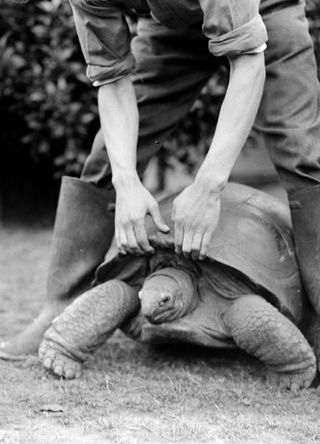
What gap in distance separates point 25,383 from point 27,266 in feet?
8.75

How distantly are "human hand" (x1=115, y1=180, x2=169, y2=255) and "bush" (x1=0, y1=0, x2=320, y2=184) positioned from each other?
3603mm

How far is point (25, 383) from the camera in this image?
355cm

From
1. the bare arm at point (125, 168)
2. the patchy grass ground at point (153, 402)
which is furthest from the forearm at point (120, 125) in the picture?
the patchy grass ground at point (153, 402)

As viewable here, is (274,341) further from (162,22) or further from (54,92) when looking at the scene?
(54,92)

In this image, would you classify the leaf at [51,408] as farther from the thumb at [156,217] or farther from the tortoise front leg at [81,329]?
the thumb at [156,217]

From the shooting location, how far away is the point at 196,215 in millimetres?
3297

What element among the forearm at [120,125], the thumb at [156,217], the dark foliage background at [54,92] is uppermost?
the forearm at [120,125]

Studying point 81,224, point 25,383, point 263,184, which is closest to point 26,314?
point 81,224

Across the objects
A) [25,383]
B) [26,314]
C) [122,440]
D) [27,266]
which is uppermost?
[122,440]

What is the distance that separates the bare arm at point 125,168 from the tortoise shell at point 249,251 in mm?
217

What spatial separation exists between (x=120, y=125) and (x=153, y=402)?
1.07 m

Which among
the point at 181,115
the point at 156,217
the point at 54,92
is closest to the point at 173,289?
the point at 156,217

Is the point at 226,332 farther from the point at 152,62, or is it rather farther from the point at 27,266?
the point at 27,266

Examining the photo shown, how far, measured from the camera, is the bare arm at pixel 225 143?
328 cm
